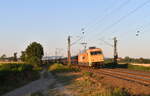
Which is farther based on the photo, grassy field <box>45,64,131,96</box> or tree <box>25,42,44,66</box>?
tree <box>25,42,44,66</box>

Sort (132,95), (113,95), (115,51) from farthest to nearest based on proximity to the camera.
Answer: (115,51) < (132,95) < (113,95)

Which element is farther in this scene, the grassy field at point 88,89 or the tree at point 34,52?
the tree at point 34,52

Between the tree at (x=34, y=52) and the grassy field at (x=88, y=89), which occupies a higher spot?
the tree at (x=34, y=52)

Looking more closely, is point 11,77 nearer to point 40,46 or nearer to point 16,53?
point 40,46

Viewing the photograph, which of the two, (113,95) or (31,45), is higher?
(31,45)

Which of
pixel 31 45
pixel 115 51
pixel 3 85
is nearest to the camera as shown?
pixel 3 85

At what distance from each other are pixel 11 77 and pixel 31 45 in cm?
6078

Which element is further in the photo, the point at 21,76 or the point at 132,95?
the point at 21,76

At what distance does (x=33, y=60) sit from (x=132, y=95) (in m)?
73.8

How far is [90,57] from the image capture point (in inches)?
1953

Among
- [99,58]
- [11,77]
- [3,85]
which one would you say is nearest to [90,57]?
[99,58]

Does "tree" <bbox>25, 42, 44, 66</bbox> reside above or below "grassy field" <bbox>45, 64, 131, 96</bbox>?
above

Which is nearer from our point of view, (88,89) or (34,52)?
(88,89)

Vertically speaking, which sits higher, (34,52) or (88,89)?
(34,52)
